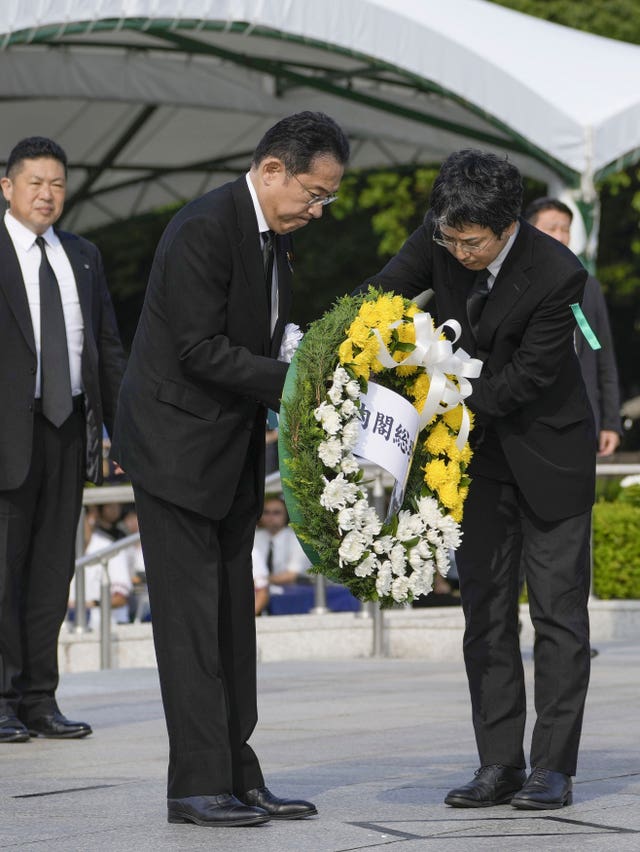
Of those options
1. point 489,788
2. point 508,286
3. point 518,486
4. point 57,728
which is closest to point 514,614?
point 518,486

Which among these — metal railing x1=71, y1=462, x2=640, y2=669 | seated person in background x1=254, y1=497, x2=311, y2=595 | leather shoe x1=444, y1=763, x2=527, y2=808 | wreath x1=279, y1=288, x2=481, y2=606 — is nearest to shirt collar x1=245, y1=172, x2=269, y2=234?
wreath x1=279, y1=288, x2=481, y2=606

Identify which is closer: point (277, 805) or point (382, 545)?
point (382, 545)

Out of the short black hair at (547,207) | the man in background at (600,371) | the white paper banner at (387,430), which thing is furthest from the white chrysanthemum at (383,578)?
the man in background at (600,371)

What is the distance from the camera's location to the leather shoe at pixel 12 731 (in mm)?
6676

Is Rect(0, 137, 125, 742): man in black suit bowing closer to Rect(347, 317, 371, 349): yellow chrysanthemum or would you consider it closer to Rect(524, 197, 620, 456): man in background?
Rect(347, 317, 371, 349): yellow chrysanthemum

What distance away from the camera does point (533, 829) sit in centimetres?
478

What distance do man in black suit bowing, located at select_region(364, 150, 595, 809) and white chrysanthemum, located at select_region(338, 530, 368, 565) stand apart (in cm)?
65

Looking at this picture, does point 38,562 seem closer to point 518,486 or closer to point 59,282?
point 59,282

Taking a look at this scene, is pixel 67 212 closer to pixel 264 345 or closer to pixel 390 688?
pixel 390 688

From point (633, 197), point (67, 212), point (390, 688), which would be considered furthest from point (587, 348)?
point (633, 197)

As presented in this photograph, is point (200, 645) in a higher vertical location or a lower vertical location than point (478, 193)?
lower

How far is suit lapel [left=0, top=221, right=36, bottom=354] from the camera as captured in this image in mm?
6820

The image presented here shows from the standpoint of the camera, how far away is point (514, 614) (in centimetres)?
533

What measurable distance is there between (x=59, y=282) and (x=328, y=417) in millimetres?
2633
